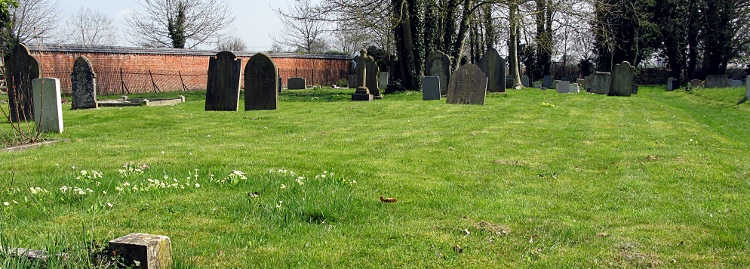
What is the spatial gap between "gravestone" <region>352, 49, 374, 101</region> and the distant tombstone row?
7521 millimetres

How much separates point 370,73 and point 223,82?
32.9 ft

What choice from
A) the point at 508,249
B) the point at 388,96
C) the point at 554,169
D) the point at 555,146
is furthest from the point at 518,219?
the point at 388,96

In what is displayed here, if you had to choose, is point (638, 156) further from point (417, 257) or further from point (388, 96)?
point (388, 96)

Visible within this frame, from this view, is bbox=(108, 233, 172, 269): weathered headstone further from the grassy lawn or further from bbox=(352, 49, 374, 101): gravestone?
bbox=(352, 49, 374, 101): gravestone

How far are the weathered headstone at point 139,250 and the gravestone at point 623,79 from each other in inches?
1061

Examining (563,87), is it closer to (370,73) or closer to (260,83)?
(370,73)

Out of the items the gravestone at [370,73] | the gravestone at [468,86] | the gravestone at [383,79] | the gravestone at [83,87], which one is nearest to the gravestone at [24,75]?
the gravestone at [83,87]

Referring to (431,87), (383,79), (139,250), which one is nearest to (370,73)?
(431,87)

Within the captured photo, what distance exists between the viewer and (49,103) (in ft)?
38.0

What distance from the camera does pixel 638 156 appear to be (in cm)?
918

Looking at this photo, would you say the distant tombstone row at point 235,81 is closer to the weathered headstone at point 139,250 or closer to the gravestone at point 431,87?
the gravestone at point 431,87

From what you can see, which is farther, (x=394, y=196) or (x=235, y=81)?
(x=235, y=81)

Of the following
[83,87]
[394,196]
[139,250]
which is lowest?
[394,196]

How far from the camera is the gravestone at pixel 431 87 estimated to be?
2241 cm
